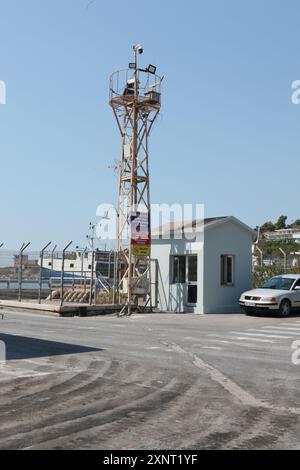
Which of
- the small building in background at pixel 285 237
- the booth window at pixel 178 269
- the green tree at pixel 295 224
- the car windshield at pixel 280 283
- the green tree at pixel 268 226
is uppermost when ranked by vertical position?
the green tree at pixel 295 224

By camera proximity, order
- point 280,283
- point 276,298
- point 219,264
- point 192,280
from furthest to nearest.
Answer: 1. point 219,264
2. point 192,280
3. point 280,283
4. point 276,298

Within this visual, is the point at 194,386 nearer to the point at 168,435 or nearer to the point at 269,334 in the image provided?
the point at 168,435

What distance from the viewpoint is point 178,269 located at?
81.2 feet

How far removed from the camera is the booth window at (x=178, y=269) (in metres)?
24.6

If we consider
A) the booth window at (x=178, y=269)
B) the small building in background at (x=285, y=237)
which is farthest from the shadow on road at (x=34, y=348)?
the small building in background at (x=285, y=237)

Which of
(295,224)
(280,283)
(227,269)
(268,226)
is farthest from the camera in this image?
(295,224)

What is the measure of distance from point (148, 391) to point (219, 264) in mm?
16543

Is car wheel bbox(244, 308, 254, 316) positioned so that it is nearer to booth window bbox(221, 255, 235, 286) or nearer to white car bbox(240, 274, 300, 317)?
white car bbox(240, 274, 300, 317)

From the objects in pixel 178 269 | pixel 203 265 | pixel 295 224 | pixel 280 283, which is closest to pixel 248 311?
pixel 280 283

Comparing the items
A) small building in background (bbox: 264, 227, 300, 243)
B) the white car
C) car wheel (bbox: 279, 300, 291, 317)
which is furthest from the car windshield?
small building in background (bbox: 264, 227, 300, 243)

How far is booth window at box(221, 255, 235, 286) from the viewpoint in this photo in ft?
81.2

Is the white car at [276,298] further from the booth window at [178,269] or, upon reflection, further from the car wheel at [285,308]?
the booth window at [178,269]

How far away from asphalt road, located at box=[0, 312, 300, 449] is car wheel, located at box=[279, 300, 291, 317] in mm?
6379

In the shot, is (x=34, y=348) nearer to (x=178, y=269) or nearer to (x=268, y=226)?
(x=178, y=269)
